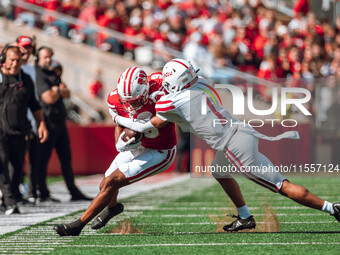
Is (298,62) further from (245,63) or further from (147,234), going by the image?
(147,234)

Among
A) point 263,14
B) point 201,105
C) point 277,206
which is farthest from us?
point 263,14

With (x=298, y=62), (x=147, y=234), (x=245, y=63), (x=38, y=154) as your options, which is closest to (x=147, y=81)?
(x=147, y=234)

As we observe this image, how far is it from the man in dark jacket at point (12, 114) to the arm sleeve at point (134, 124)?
2431 millimetres

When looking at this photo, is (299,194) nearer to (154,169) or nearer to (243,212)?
(243,212)

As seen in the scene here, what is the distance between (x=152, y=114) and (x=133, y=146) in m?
0.35

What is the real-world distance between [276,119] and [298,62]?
7135mm

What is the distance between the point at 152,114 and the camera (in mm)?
7191

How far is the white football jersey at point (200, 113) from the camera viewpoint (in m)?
6.77

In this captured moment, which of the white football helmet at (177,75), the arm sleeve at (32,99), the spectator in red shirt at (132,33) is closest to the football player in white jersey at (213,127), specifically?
the white football helmet at (177,75)

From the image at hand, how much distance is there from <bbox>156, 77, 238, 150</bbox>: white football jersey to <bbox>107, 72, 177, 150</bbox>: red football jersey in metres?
0.30

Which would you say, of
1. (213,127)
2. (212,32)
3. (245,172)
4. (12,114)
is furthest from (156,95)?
(212,32)

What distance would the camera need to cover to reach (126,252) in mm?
6129

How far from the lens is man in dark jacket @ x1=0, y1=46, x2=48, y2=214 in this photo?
9117 mm

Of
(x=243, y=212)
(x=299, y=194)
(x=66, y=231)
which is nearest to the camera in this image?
(x=299, y=194)
